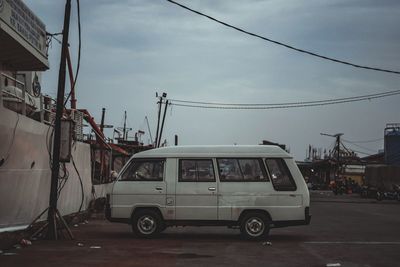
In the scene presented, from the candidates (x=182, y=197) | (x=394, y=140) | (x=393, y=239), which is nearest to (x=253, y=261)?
(x=182, y=197)

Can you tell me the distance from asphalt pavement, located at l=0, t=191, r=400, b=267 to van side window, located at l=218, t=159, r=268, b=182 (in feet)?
4.91

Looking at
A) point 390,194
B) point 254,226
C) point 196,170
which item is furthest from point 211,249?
point 390,194

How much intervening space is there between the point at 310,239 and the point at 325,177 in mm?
94958

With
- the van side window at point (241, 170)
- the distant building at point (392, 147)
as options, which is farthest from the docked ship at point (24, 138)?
the distant building at point (392, 147)

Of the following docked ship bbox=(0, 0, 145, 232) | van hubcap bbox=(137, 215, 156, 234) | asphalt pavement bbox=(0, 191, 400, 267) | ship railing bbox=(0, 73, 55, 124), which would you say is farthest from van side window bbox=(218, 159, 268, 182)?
ship railing bbox=(0, 73, 55, 124)

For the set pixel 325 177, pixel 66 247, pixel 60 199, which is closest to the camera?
pixel 66 247

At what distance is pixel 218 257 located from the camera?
10414 mm

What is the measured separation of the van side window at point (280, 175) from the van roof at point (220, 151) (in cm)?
17

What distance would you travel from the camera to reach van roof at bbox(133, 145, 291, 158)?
1352 cm

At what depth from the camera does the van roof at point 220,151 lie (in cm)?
1352

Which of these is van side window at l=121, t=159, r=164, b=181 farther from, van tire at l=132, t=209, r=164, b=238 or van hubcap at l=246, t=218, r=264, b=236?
van hubcap at l=246, t=218, r=264, b=236

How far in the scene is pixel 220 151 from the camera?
1361 cm

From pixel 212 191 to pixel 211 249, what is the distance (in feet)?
6.60

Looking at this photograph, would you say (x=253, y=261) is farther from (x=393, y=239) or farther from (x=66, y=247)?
(x=393, y=239)
